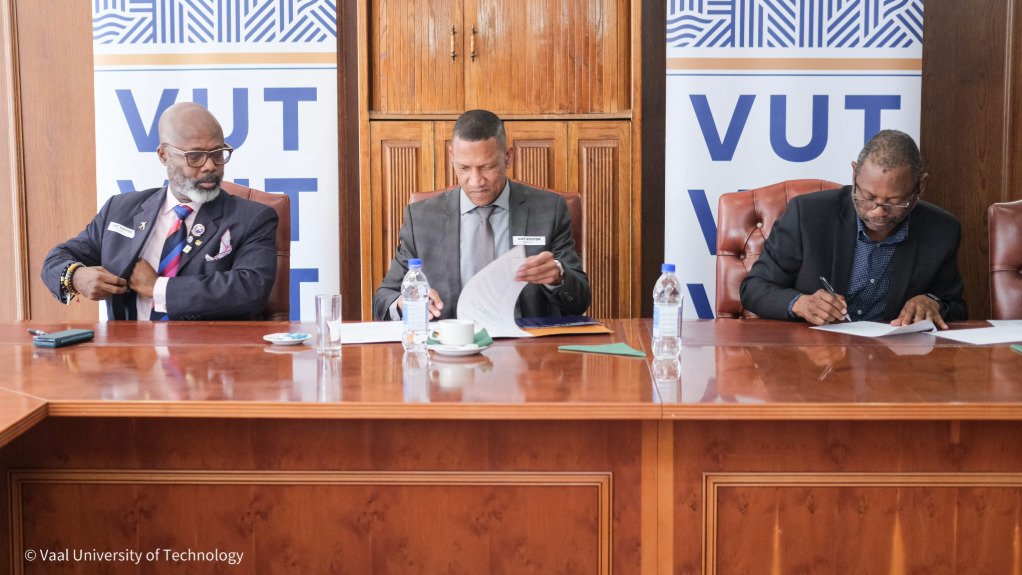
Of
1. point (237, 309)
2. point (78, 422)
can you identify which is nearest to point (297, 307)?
point (237, 309)

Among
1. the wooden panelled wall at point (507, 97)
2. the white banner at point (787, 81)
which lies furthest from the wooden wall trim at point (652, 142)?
the wooden panelled wall at point (507, 97)

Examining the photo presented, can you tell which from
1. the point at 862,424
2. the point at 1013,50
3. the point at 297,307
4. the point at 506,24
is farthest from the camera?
the point at 297,307

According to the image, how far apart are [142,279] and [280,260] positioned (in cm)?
46

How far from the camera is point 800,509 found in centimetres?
156

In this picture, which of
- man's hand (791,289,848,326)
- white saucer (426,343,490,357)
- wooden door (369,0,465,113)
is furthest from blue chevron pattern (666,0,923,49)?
white saucer (426,343,490,357)

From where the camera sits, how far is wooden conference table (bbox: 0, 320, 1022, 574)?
1544 millimetres

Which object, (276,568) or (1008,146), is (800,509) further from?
(1008,146)

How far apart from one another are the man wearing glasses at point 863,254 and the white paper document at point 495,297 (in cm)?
81

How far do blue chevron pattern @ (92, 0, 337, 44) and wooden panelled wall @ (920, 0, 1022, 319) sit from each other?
2.64 meters

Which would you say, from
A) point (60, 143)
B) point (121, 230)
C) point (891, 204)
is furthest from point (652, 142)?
point (60, 143)

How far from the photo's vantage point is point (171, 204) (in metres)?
2.77

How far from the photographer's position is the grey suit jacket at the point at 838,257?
257cm

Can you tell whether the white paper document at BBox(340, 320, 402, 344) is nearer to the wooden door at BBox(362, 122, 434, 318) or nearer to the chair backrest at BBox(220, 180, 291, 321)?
the chair backrest at BBox(220, 180, 291, 321)

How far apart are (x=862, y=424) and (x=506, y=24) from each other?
8.33 ft
